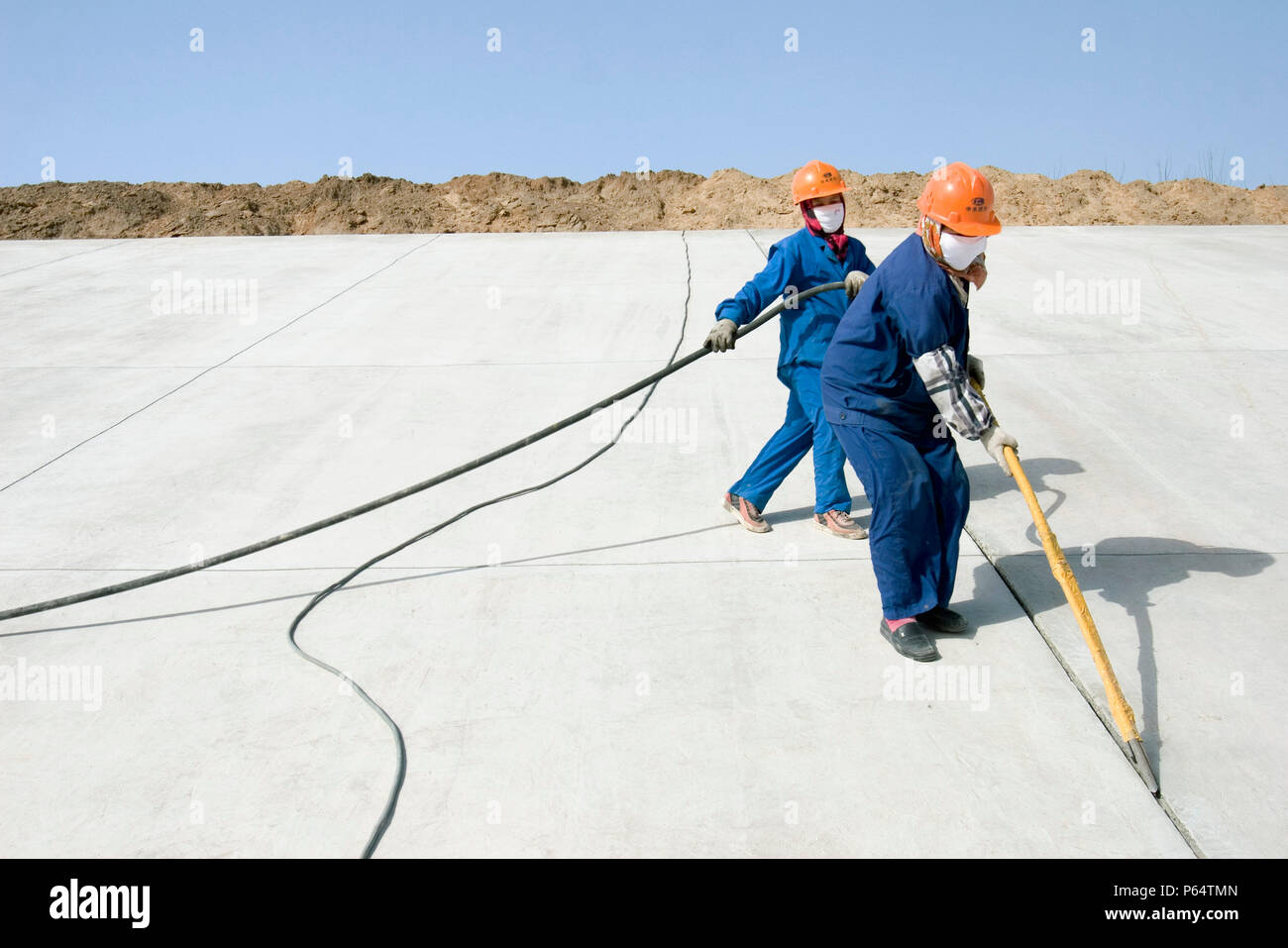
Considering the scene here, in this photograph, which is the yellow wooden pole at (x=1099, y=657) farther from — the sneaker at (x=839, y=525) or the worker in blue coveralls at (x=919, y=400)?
the sneaker at (x=839, y=525)

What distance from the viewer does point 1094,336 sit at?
25.9 feet

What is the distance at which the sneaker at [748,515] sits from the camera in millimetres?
4816

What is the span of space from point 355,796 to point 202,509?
2597 mm

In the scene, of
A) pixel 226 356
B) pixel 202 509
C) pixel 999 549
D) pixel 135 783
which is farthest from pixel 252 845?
pixel 226 356

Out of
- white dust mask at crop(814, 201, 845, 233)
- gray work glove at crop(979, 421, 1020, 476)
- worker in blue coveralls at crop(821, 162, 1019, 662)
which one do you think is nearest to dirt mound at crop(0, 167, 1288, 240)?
white dust mask at crop(814, 201, 845, 233)

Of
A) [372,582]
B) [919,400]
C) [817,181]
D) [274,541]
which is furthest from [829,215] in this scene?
[274,541]

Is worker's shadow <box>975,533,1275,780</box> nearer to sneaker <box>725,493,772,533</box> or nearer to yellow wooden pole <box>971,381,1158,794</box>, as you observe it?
yellow wooden pole <box>971,381,1158,794</box>

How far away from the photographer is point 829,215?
4.64 m

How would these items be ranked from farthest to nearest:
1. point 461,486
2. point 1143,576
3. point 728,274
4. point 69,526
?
point 728,274
point 461,486
point 69,526
point 1143,576

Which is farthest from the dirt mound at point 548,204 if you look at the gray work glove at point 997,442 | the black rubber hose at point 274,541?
the gray work glove at point 997,442

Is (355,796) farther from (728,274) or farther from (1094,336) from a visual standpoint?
(728,274)

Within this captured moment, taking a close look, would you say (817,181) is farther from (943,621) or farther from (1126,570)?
Answer: (1126,570)

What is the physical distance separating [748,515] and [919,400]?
A: 1193 mm

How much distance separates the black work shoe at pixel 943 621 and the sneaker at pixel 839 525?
0.81 m
